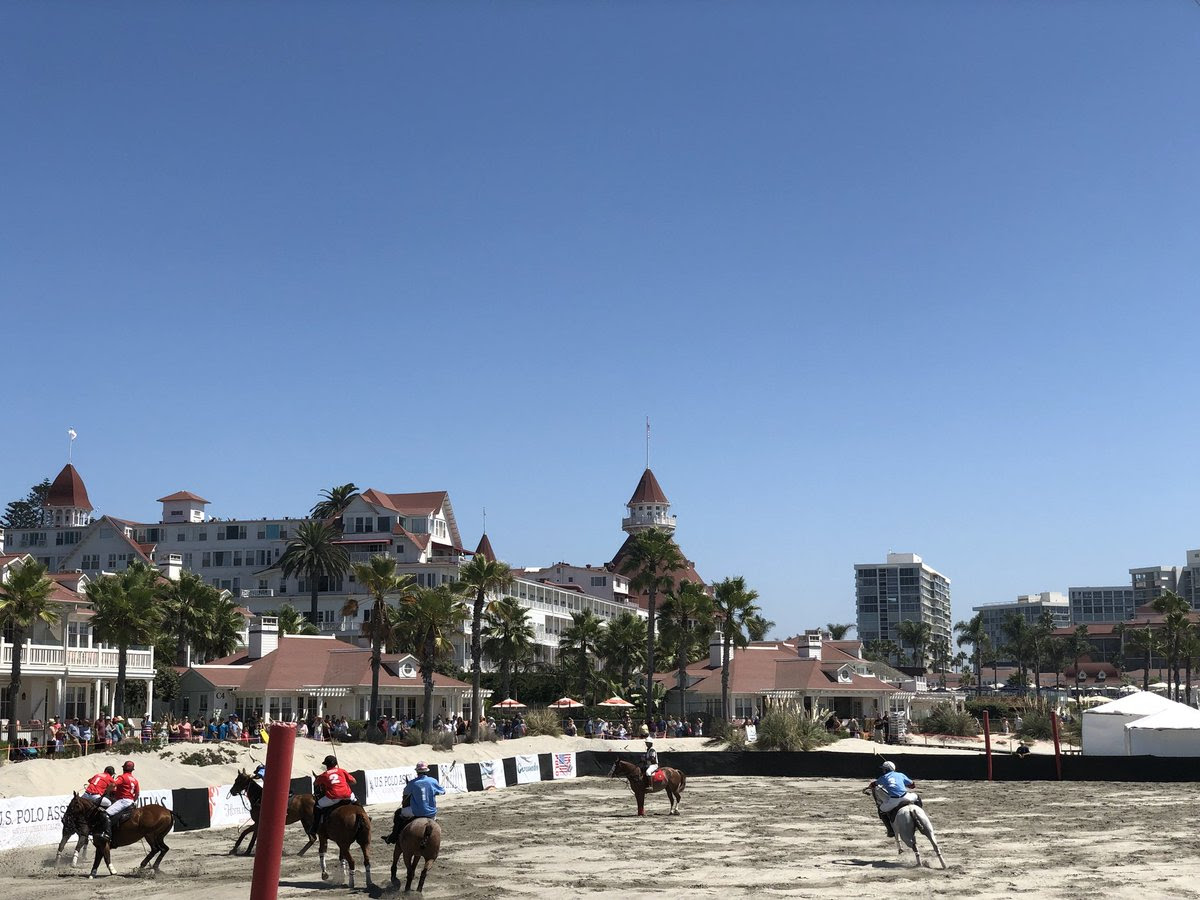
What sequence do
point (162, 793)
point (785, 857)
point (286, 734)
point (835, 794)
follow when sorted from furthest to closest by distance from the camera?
point (835, 794) < point (162, 793) < point (785, 857) < point (286, 734)

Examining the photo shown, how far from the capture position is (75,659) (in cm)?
5522

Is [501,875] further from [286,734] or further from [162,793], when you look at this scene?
[286,734]

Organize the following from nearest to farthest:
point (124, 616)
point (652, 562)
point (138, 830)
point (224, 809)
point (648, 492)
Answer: point (138, 830) < point (224, 809) < point (124, 616) < point (652, 562) < point (648, 492)

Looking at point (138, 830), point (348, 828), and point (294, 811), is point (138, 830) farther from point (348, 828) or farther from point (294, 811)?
point (348, 828)

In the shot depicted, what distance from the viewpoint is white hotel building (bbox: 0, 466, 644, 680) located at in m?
103

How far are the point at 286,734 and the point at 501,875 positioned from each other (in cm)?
1617

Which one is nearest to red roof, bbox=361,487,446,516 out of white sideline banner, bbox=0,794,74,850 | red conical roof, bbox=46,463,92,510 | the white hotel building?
the white hotel building

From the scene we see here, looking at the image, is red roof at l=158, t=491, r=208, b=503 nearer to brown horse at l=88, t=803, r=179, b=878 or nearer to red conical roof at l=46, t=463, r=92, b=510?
red conical roof at l=46, t=463, r=92, b=510

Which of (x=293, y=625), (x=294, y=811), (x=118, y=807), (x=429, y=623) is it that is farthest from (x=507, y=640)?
(x=118, y=807)

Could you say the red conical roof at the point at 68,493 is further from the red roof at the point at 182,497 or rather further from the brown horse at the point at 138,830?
the brown horse at the point at 138,830

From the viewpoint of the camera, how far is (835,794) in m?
38.9

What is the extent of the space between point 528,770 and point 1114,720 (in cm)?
2559

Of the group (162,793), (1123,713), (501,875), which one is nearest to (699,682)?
(1123,713)

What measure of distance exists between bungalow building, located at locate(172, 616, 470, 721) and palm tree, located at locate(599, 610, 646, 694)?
17.6 meters
